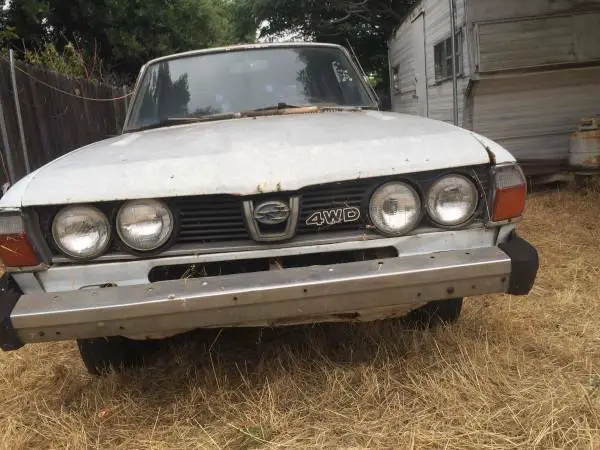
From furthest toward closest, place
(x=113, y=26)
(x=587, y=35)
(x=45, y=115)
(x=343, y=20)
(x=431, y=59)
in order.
Answer: (x=343, y=20) < (x=113, y=26) < (x=431, y=59) < (x=587, y=35) < (x=45, y=115)

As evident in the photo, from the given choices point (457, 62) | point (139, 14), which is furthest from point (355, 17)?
point (457, 62)

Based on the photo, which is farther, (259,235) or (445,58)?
(445,58)

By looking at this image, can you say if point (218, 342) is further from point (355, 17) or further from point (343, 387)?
point (355, 17)

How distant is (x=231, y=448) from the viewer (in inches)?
87.6

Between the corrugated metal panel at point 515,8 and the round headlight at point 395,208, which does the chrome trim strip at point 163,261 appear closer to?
the round headlight at point 395,208

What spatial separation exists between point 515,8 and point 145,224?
656 cm

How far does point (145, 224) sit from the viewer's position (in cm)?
220

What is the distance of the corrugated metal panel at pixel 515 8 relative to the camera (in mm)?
7113

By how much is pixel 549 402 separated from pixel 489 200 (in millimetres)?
856

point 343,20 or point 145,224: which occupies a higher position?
point 343,20

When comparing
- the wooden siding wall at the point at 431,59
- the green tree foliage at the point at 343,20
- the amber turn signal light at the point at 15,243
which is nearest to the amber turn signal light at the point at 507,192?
the amber turn signal light at the point at 15,243

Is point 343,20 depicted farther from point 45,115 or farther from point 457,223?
point 457,223

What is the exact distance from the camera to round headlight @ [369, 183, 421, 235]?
2.24 m

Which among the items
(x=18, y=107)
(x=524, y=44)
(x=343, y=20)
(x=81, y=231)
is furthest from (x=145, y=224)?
(x=343, y=20)
